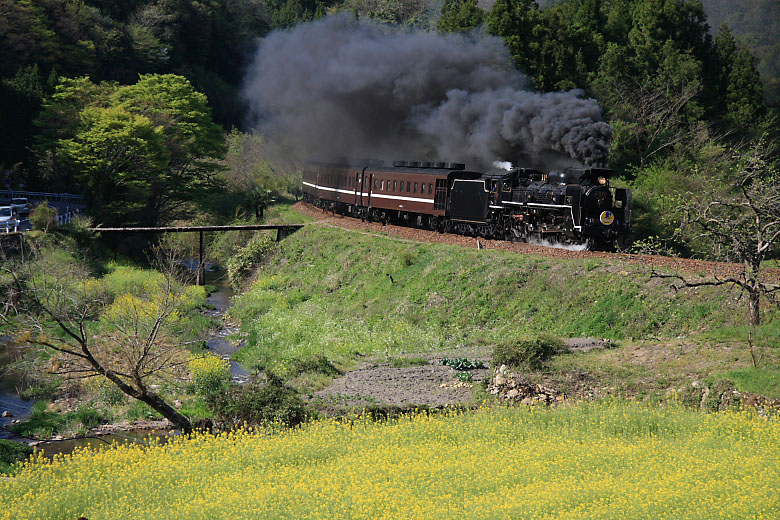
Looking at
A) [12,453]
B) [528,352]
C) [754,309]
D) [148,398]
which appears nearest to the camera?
[148,398]

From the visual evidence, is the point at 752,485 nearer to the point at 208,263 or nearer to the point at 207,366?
the point at 207,366

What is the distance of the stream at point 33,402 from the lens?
1595cm

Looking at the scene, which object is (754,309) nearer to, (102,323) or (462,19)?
(102,323)

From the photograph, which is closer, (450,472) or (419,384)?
(450,472)

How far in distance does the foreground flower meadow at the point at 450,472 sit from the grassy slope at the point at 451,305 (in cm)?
544

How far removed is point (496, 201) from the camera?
2730cm

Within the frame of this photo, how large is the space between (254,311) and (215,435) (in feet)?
53.0

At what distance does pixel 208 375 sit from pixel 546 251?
38.6ft

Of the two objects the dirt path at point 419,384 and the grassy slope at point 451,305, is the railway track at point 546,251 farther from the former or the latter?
the dirt path at point 419,384

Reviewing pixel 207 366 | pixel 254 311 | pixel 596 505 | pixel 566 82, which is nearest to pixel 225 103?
pixel 566 82

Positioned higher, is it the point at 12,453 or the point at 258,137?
the point at 258,137

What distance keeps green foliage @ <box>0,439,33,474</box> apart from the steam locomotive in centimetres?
1662

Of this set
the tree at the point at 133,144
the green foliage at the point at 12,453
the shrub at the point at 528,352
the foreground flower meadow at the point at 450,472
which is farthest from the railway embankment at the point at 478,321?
the tree at the point at 133,144

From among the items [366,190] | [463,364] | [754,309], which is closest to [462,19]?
[366,190]
